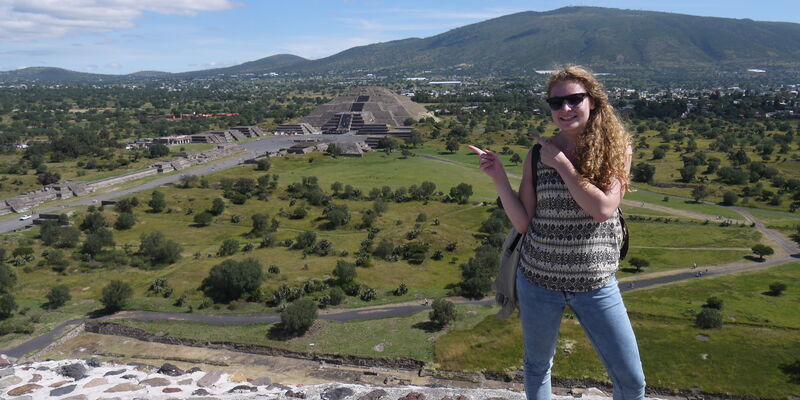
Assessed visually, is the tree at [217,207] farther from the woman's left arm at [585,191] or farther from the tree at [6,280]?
the woman's left arm at [585,191]

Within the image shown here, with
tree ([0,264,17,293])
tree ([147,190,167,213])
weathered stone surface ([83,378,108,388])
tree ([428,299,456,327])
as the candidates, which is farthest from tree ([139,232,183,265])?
weathered stone surface ([83,378,108,388])

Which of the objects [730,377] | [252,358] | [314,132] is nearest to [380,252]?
[252,358]

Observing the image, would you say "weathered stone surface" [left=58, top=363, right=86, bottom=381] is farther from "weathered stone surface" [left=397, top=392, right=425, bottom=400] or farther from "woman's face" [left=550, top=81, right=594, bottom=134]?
"woman's face" [left=550, top=81, right=594, bottom=134]

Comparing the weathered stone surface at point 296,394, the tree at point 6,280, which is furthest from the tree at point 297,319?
the tree at point 6,280

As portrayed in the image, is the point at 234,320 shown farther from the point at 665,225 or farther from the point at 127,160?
the point at 127,160

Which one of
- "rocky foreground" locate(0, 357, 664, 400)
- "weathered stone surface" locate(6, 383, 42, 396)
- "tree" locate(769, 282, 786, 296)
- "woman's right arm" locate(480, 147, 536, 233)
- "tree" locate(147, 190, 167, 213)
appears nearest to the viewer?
"woman's right arm" locate(480, 147, 536, 233)
